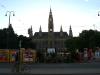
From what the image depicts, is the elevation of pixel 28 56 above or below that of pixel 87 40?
below

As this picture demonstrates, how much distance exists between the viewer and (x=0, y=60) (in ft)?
158

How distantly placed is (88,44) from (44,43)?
69271 mm

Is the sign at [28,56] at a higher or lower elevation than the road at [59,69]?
higher

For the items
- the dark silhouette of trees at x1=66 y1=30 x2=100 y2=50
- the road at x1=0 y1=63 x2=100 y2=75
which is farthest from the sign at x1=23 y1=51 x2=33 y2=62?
the dark silhouette of trees at x1=66 y1=30 x2=100 y2=50

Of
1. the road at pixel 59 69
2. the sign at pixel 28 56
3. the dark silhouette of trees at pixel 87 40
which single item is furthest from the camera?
the dark silhouette of trees at pixel 87 40

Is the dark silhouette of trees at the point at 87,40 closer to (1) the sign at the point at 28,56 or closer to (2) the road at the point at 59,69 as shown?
(1) the sign at the point at 28,56

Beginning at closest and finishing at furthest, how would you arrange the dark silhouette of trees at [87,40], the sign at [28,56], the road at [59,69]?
the road at [59,69] < the sign at [28,56] < the dark silhouette of trees at [87,40]

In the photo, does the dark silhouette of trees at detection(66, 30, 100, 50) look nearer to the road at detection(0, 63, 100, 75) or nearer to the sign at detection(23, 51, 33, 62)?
the sign at detection(23, 51, 33, 62)

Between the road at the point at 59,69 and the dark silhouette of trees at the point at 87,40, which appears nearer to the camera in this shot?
the road at the point at 59,69

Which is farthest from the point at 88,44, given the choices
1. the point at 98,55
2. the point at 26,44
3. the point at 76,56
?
the point at 76,56

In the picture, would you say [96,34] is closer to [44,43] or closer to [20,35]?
[20,35]

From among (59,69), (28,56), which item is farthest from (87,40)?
(59,69)

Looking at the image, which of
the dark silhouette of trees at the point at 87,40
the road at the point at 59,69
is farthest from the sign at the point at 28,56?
the dark silhouette of trees at the point at 87,40

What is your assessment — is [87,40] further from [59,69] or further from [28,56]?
[59,69]
